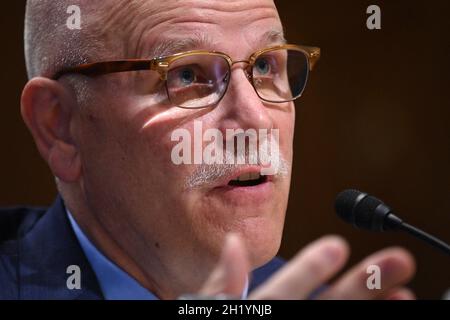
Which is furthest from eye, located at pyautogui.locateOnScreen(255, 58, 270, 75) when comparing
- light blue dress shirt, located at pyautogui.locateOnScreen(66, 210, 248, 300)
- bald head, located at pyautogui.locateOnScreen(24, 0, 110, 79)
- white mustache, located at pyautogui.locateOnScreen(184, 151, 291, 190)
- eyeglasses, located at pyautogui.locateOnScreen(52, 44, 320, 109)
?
light blue dress shirt, located at pyautogui.locateOnScreen(66, 210, 248, 300)

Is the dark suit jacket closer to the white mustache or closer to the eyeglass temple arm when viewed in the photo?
the white mustache

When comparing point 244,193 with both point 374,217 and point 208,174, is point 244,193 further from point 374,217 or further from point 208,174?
point 374,217

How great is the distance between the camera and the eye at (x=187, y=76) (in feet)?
4.29

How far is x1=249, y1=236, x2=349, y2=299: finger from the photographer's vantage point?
2.92 ft

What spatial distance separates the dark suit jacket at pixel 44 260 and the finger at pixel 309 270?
53 centimetres

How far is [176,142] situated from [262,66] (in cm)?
25

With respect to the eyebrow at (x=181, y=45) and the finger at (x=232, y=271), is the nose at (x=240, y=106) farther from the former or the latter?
the finger at (x=232, y=271)

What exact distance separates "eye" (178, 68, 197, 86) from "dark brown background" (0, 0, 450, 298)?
26 centimetres

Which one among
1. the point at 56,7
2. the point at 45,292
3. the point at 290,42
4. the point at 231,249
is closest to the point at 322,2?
the point at 290,42

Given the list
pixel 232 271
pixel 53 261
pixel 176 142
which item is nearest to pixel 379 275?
pixel 232 271

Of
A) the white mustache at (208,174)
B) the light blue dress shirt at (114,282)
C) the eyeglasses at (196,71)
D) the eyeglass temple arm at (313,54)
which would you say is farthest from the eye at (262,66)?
the light blue dress shirt at (114,282)

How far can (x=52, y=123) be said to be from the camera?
1.39 m

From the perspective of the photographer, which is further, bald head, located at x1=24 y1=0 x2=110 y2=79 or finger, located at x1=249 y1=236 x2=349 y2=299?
bald head, located at x1=24 y1=0 x2=110 y2=79

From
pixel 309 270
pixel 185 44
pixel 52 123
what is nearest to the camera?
pixel 309 270
